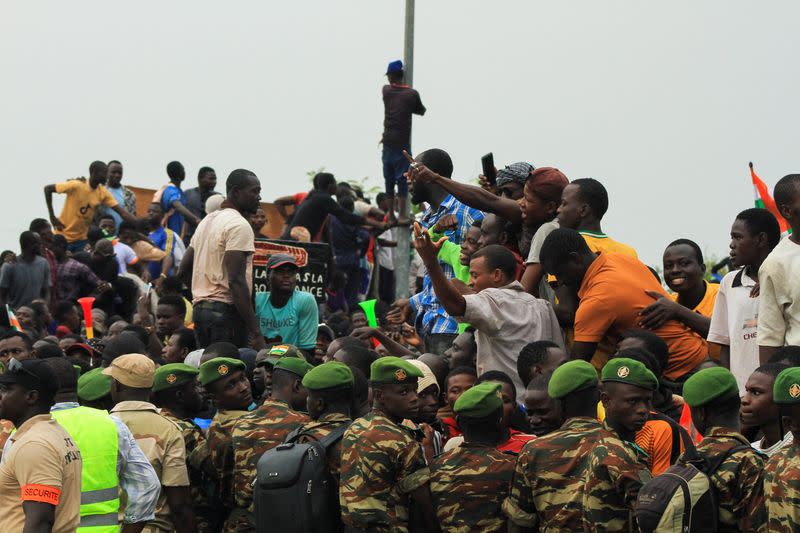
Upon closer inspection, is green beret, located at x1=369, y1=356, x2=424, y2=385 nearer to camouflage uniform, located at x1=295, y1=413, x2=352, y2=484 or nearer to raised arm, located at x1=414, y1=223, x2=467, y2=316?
camouflage uniform, located at x1=295, y1=413, x2=352, y2=484

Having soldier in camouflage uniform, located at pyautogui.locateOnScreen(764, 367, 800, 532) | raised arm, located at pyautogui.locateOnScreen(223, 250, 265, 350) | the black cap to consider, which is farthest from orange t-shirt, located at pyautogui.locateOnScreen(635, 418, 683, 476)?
raised arm, located at pyautogui.locateOnScreen(223, 250, 265, 350)

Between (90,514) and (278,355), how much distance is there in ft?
7.58

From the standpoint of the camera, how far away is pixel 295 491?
6582 mm

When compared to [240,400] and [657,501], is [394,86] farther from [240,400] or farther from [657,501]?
[657,501]

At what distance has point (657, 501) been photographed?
509 cm

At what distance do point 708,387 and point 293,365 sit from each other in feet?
9.41

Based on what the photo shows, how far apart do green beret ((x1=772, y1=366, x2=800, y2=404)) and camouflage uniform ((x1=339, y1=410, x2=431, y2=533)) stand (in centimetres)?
191

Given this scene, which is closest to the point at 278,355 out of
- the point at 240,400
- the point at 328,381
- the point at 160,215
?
the point at 240,400

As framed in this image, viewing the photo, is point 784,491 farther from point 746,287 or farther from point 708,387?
point 746,287

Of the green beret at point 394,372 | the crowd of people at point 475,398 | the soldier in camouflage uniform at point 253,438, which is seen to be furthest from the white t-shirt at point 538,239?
the soldier in camouflage uniform at point 253,438

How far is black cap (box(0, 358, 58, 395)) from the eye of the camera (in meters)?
6.23

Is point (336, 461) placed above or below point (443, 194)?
below

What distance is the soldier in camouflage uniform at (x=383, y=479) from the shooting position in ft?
20.8

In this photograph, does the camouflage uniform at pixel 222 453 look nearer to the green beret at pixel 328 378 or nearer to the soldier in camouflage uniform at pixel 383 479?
the green beret at pixel 328 378
